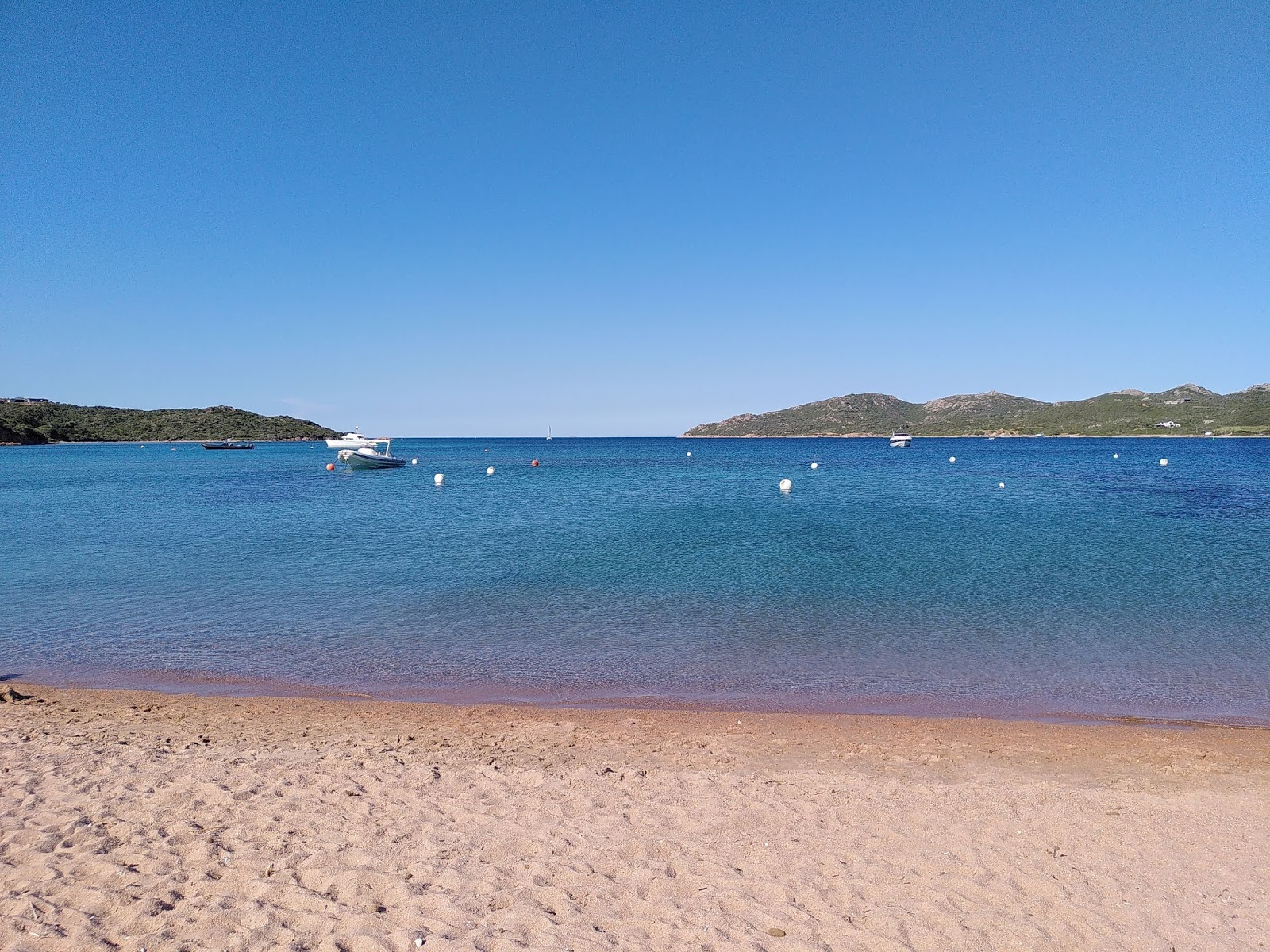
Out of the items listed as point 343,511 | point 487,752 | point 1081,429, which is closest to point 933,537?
point 487,752

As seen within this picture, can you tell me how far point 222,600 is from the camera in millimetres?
16234

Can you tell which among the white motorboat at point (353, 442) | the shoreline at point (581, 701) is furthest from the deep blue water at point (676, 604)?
the white motorboat at point (353, 442)

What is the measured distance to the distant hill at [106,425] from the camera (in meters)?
148

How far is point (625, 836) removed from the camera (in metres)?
5.79

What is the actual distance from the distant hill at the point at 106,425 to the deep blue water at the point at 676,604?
478ft

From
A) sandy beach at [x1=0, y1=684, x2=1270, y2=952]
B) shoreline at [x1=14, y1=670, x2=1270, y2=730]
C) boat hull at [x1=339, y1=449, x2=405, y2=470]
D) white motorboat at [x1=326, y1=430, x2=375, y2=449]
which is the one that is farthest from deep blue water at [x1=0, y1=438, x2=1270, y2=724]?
white motorboat at [x1=326, y1=430, x2=375, y2=449]

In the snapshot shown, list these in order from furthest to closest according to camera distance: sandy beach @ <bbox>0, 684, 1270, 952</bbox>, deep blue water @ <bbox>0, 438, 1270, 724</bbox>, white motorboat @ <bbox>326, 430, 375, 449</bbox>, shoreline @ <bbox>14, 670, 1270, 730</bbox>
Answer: white motorboat @ <bbox>326, 430, 375, 449</bbox> → deep blue water @ <bbox>0, 438, 1270, 724</bbox> → shoreline @ <bbox>14, 670, 1270, 730</bbox> → sandy beach @ <bbox>0, 684, 1270, 952</bbox>

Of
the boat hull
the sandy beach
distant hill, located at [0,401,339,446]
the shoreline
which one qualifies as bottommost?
the shoreline

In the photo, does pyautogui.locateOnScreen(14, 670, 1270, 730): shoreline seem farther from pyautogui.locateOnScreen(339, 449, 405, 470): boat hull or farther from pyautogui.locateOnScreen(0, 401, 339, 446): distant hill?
pyautogui.locateOnScreen(0, 401, 339, 446): distant hill

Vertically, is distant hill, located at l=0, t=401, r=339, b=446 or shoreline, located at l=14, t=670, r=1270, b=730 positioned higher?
distant hill, located at l=0, t=401, r=339, b=446

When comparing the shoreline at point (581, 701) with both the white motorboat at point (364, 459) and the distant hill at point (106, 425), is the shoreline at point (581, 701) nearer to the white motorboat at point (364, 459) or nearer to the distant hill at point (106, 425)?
the white motorboat at point (364, 459)

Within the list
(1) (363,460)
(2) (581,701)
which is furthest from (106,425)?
(2) (581,701)

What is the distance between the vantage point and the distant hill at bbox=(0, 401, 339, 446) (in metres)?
148

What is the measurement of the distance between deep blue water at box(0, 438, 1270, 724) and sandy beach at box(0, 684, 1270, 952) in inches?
77.3
